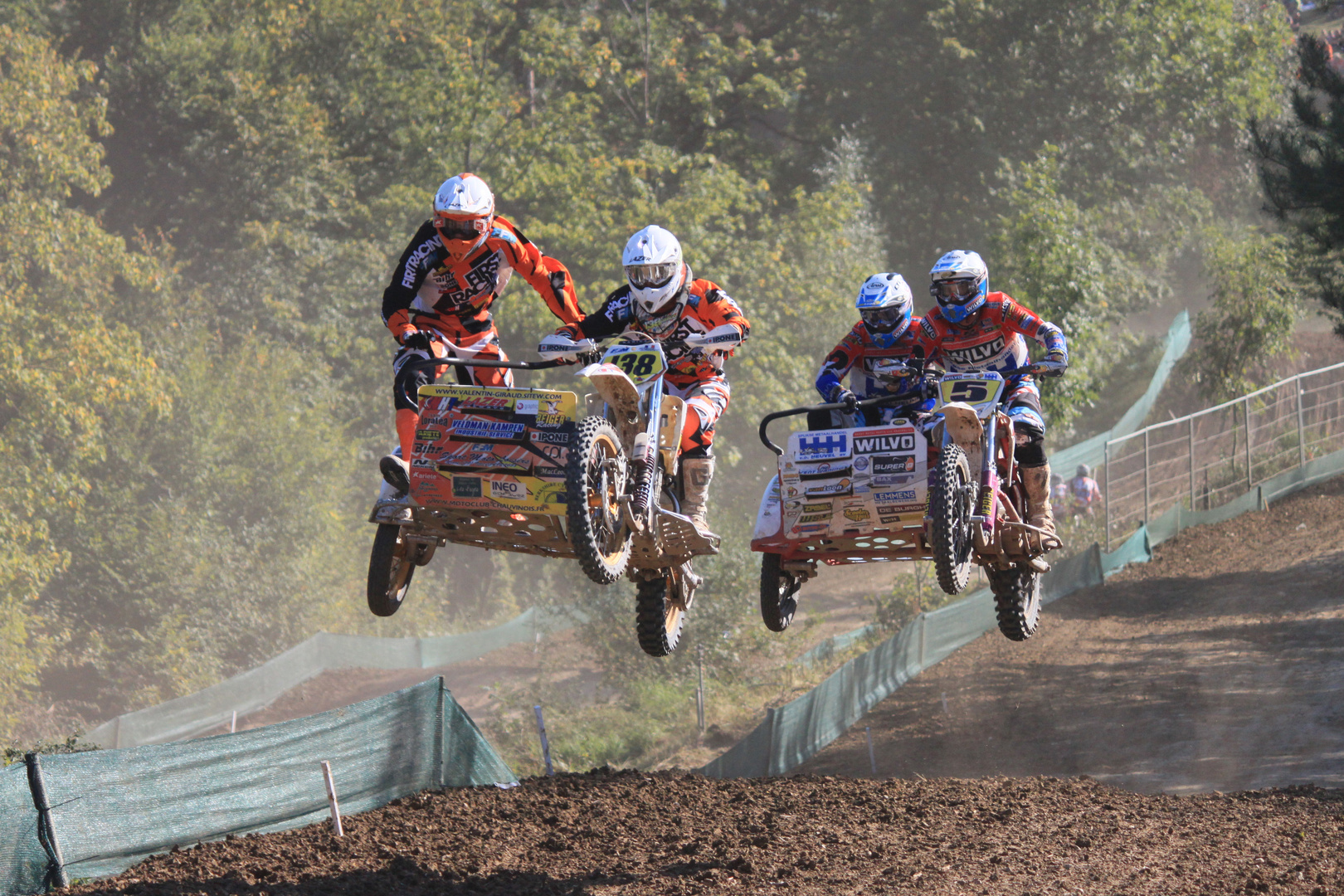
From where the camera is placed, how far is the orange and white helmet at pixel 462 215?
10166mm

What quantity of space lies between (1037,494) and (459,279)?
5128 millimetres

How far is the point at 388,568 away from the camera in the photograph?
10289mm

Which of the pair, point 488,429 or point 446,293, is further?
point 446,293

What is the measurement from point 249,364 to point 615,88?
15.2 meters

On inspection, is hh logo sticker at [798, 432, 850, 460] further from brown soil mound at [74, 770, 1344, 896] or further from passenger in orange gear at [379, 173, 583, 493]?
brown soil mound at [74, 770, 1344, 896]

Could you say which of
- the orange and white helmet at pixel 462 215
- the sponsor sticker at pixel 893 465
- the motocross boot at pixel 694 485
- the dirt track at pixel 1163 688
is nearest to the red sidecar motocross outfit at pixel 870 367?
the sponsor sticker at pixel 893 465

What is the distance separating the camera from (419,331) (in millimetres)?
10344

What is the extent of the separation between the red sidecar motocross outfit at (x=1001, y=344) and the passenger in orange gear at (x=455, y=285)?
11.0 feet

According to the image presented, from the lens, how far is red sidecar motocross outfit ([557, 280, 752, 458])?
10383 mm

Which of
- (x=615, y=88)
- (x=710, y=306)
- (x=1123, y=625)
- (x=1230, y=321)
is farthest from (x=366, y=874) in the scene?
(x=615, y=88)

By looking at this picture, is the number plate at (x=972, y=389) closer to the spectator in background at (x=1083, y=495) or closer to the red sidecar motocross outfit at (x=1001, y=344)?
the red sidecar motocross outfit at (x=1001, y=344)

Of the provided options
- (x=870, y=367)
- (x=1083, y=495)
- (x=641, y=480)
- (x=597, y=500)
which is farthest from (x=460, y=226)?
(x=1083, y=495)

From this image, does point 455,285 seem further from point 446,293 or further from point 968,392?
point 968,392

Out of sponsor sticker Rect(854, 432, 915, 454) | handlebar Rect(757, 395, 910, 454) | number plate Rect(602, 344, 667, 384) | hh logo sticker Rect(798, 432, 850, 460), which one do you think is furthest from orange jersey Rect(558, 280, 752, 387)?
sponsor sticker Rect(854, 432, 915, 454)
